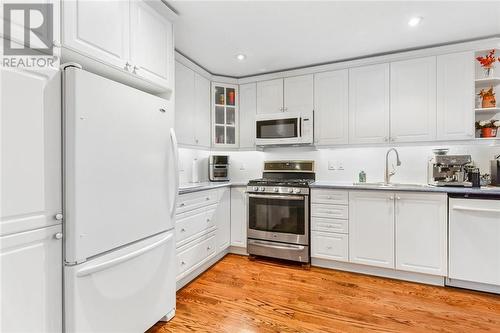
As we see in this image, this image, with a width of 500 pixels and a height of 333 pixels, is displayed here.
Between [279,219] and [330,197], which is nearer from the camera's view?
[330,197]

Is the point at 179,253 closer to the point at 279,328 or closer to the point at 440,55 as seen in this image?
the point at 279,328

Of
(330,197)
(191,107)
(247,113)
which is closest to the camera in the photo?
(330,197)

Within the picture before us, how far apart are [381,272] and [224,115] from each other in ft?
9.26

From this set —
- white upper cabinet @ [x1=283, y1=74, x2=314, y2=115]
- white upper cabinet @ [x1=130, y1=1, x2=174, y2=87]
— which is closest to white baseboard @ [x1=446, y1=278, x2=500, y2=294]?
white upper cabinet @ [x1=283, y1=74, x2=314, y2=115]

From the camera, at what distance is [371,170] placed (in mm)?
3240

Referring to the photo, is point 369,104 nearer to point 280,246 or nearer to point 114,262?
point 280,246

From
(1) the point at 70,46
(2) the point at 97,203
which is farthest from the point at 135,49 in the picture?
(2) the point at 97,203

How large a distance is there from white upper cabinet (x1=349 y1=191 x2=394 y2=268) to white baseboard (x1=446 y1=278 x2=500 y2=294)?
1.78 feet

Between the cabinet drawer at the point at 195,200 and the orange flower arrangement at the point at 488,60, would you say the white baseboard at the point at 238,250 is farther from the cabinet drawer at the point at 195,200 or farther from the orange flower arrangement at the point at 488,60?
the orange flower arrangement at the point at 488,60

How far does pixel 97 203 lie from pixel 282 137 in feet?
8.02

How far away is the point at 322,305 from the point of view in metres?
2.16

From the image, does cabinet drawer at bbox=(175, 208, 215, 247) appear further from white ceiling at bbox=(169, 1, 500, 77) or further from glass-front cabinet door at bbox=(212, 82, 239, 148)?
white ceiling at bbox=(169, 1, 500, 77)

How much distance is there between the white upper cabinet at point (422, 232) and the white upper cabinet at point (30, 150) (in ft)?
9.41

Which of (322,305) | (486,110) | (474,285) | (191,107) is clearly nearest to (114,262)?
(322,305)
